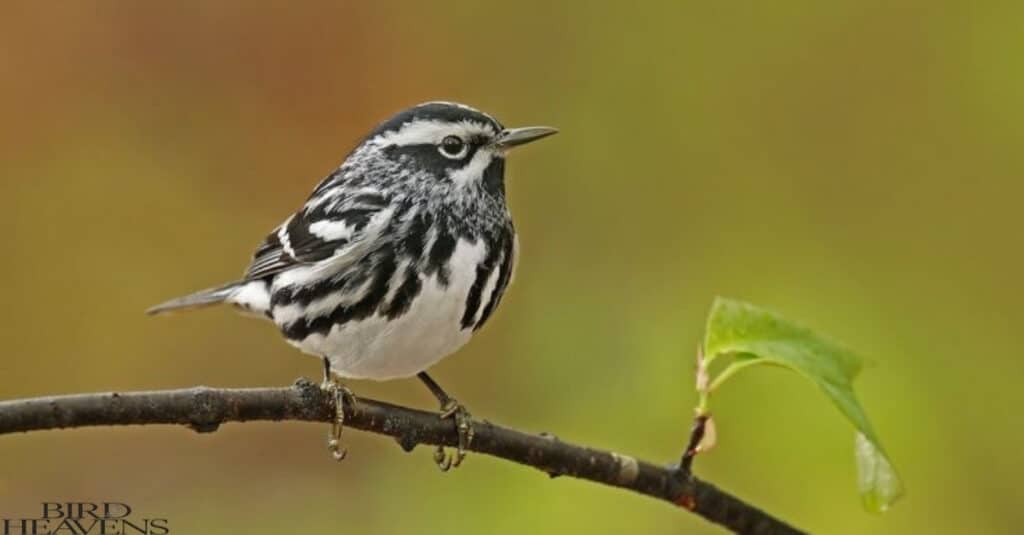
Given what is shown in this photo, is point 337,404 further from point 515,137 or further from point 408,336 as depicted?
point 515,137

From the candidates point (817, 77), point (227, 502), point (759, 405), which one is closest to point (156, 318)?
point (227, 502)

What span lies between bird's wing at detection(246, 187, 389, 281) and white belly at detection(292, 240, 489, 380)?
0.40ft

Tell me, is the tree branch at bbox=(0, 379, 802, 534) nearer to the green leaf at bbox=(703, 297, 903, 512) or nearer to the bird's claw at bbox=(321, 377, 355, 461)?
the bird's claw at bbox=(321, 377, 355, 461)

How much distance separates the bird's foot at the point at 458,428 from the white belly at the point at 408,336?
73 mm

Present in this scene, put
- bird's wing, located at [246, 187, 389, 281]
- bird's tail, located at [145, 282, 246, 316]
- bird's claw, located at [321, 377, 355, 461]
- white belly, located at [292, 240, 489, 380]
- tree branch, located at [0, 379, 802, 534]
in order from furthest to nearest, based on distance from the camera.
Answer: bird's tail, located at [145, 282, 246, 316] → bird's wing, located at [246, 187, 389, 281] → white belly, located at [292, 240, 489, 380] → bird's claw, located at [321, 377, 355, 461] → tree branch, located at [0, 379, 802, 534]

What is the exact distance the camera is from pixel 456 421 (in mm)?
1705

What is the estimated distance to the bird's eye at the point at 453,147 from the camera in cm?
211

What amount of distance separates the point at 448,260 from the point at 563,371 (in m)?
0.99

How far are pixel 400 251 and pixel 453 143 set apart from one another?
23cm

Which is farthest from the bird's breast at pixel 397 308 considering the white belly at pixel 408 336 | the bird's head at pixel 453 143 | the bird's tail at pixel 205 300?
the bird's tail at pixel 205 300

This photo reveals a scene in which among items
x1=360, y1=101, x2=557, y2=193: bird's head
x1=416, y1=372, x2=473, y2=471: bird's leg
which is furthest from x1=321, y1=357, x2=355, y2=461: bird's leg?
x1=360, y1=101, x2=557, y2=193: bird's head

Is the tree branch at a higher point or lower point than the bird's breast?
lower

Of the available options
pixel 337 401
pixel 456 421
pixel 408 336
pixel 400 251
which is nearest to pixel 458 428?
pixel 456 421

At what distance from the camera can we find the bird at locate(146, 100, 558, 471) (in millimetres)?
1910
